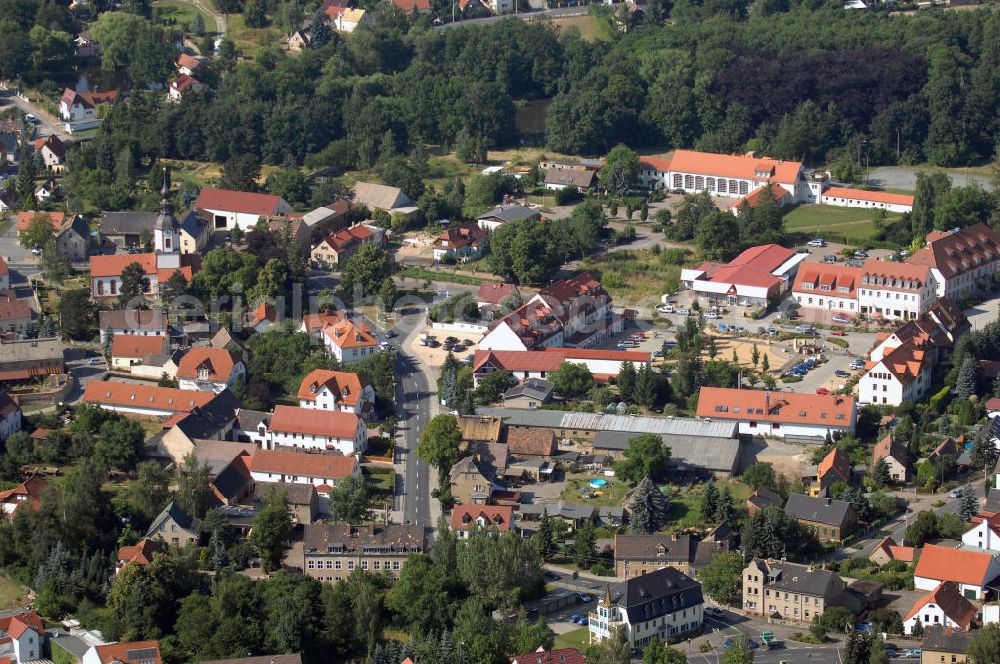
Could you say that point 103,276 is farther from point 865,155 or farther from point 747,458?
point 865,155

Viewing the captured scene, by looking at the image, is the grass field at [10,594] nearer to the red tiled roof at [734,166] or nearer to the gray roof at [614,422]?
the gray roof at [614,422]

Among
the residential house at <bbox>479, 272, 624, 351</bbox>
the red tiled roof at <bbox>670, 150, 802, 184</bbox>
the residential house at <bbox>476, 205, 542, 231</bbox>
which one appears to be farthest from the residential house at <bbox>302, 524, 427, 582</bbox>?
the red tiled roof at <bbox>670, 150, 802, 184</bbox>

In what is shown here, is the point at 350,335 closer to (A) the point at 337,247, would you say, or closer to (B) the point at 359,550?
(A) the point at 337,247

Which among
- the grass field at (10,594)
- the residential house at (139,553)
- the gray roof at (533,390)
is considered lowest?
the grass field at (10,594)

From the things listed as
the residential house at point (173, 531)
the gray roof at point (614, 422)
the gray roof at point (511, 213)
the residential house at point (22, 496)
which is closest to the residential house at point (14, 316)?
the residential house at point (22, 496)

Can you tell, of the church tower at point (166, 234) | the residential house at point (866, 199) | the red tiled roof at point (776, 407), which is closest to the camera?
the red tiled roof at point (776, 407)

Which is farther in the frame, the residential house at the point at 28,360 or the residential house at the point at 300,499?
the residential house at the point at 28,360

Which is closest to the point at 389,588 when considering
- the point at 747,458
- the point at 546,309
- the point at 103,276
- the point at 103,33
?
the point at 747,458
